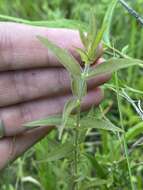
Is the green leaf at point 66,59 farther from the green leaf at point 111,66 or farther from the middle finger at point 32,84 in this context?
the middle finger at point 32,84

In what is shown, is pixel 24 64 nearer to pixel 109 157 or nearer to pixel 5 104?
pixel 5 104

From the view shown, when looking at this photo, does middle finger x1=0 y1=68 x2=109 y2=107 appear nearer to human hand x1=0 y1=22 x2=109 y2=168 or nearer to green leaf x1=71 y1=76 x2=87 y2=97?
human hand x1=0 y1=22 x2=109 y2=168

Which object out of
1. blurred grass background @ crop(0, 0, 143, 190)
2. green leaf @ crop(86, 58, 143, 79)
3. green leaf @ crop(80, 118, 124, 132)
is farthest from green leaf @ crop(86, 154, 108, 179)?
green leaf @ crop(86, 58, 143, 79)

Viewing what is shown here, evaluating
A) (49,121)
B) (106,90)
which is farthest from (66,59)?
(106,90)

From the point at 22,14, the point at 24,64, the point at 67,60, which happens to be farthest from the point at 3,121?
the point at 22,14

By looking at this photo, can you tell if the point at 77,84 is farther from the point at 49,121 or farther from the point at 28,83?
the point at 28,83

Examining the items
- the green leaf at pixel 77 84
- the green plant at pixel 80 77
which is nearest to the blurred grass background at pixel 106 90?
the green plant at pixel 80 77
